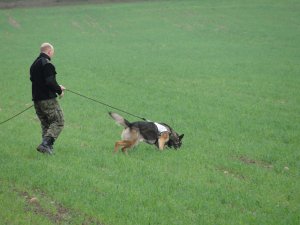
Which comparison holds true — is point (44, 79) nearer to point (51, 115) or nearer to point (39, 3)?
point (51, 115)

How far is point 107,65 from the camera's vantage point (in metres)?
27.7

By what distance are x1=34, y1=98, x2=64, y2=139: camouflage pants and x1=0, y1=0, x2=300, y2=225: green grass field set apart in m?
0.54

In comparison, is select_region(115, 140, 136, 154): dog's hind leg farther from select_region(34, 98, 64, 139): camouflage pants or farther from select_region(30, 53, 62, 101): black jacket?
select_region(30, 53, 62, 101): black jacket

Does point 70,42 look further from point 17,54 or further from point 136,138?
point 136,138

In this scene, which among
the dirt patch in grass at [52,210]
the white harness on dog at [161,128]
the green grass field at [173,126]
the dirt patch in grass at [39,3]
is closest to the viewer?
the dirt patch in grass at [52,210]

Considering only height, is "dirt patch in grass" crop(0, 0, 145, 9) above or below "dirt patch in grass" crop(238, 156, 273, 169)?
below

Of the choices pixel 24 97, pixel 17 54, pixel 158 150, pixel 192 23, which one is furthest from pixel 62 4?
pixel 158 150

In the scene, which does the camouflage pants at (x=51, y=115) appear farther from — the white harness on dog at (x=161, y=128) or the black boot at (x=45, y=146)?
the white harness on dog at (x=161, y=128)

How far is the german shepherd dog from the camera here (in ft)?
37.5

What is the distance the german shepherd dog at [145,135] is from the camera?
1142 cm

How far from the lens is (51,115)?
35.3 ft

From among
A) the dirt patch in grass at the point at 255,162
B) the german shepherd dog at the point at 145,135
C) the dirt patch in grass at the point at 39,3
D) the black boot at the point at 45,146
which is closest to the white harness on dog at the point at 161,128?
the german shepherd dog at the point at 145,135

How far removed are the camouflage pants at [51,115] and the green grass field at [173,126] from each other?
1.77 feet

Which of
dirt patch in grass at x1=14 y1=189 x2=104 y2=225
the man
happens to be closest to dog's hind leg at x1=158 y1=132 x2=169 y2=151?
the man
